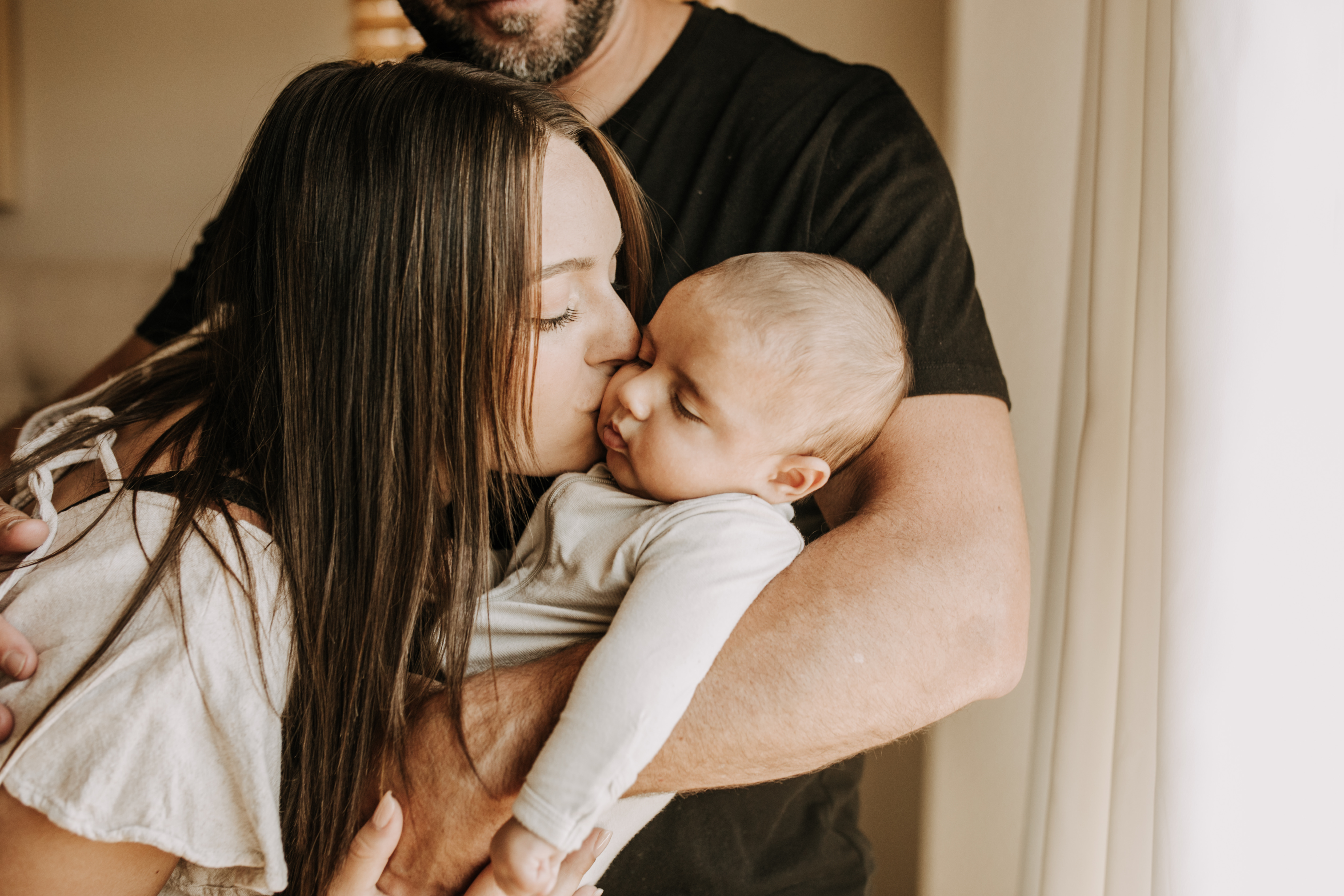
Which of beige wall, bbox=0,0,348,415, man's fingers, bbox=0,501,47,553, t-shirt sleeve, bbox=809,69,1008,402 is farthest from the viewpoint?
beige wall, bbox=0,0,348,415

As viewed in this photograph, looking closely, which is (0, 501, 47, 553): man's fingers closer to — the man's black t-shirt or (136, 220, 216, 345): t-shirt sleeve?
the man's black t-shirt

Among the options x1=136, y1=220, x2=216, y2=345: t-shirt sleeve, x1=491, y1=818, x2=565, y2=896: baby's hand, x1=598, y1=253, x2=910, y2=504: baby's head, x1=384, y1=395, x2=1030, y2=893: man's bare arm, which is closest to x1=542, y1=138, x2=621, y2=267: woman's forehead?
x1=598, y1=253, x2=910, y2=504: baby's head

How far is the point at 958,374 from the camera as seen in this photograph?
0.99 metres

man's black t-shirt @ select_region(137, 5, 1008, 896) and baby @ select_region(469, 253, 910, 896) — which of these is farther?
man's black t-shirt @ select_region(137, 5, 1008, 896)

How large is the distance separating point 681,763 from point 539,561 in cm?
26

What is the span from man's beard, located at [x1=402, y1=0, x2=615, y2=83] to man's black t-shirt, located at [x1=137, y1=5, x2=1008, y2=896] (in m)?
0.11

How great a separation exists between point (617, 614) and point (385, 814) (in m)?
0.29

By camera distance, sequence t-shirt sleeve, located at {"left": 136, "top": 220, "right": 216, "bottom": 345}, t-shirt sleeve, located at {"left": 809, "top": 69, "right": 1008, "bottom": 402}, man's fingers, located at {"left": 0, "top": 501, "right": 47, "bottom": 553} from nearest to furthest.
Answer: man's fingers, located at {"left": 0, "top": 501, "right": 47, "bottom": 553}
t-shirt sleeve, located at {"left": 809, "top": 69, "right": 1008, "bottom": 402}
t-shirt sleeve, located at {"left": 136, "top": 220, "right": 216, "bottom": 345}

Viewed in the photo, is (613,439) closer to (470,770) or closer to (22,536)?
(470,770)

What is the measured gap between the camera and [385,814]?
31.0 inches

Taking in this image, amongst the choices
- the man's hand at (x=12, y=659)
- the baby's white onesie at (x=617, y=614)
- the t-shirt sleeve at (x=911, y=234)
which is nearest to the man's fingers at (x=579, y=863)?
the baby's white onesie at (x=617, y=614)

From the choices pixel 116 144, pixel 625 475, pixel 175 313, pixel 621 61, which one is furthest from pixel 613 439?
pixel 116 144

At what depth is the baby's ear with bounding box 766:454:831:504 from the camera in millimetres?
876

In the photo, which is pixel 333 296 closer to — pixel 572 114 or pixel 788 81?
pixel 572 114
